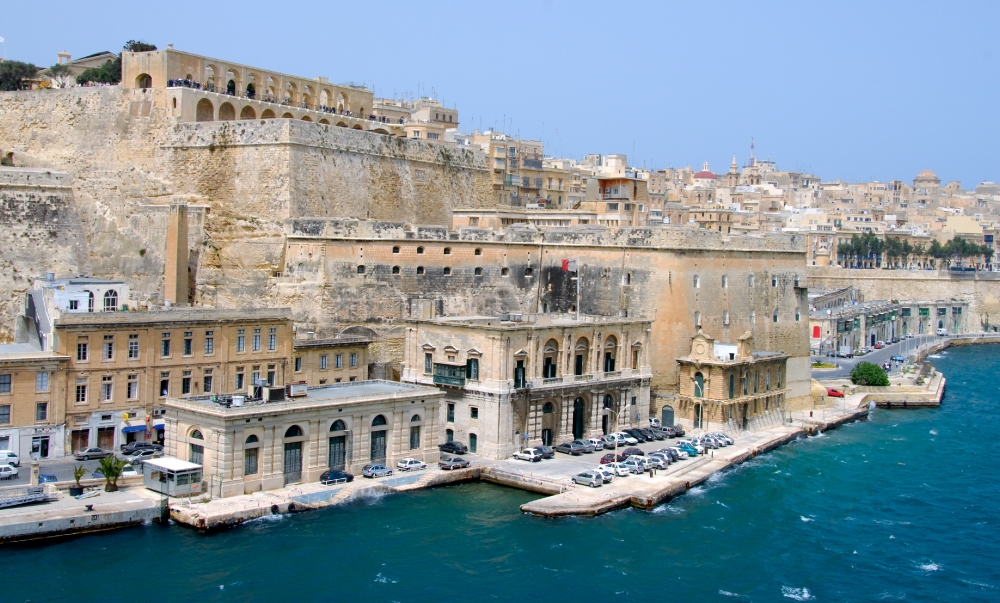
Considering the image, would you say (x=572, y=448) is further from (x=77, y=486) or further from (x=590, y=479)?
(x=77, y=486)

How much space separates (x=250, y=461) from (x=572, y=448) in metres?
11.3

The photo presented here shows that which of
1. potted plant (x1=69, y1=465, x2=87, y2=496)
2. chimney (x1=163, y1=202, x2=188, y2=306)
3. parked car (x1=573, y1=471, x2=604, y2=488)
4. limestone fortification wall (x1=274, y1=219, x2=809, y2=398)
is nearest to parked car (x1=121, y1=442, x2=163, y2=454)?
potted plant (x1=69, y1=465, x2=87, y2=496)

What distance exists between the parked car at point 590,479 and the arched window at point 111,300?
15.7 meters

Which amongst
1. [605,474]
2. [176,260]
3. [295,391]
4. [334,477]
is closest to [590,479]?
[605,474]

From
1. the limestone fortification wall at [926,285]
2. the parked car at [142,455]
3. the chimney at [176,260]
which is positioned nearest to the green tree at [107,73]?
the chimney at [176,260]

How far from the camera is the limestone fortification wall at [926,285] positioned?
9375 cm

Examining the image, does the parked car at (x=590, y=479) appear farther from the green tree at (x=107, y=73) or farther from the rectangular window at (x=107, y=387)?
the green tree at (x=107, y=73)

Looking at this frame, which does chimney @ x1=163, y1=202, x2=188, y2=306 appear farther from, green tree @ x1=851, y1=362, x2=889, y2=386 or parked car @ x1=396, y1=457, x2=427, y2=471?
green tree @ x1=851, y1=362, x2=889, y2=386

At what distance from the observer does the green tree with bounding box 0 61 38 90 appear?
57.5 meters

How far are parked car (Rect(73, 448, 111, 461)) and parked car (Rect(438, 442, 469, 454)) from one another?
10.2m

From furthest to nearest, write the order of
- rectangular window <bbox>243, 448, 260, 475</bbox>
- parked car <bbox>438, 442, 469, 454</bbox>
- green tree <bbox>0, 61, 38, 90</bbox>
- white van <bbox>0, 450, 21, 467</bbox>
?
green tree <bbox>0, 61, 38, 90</bbox>
parked car <bbox>438, 442, 469, 454</bbox>
white van <bbox>0, 450, 21, 467</bbox>
rectangular window <bbox>243, 448, 260, 475</bbox>

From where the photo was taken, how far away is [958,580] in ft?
92.1

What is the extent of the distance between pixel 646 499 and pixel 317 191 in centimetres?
1966

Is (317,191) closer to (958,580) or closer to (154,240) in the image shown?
(154,240)
